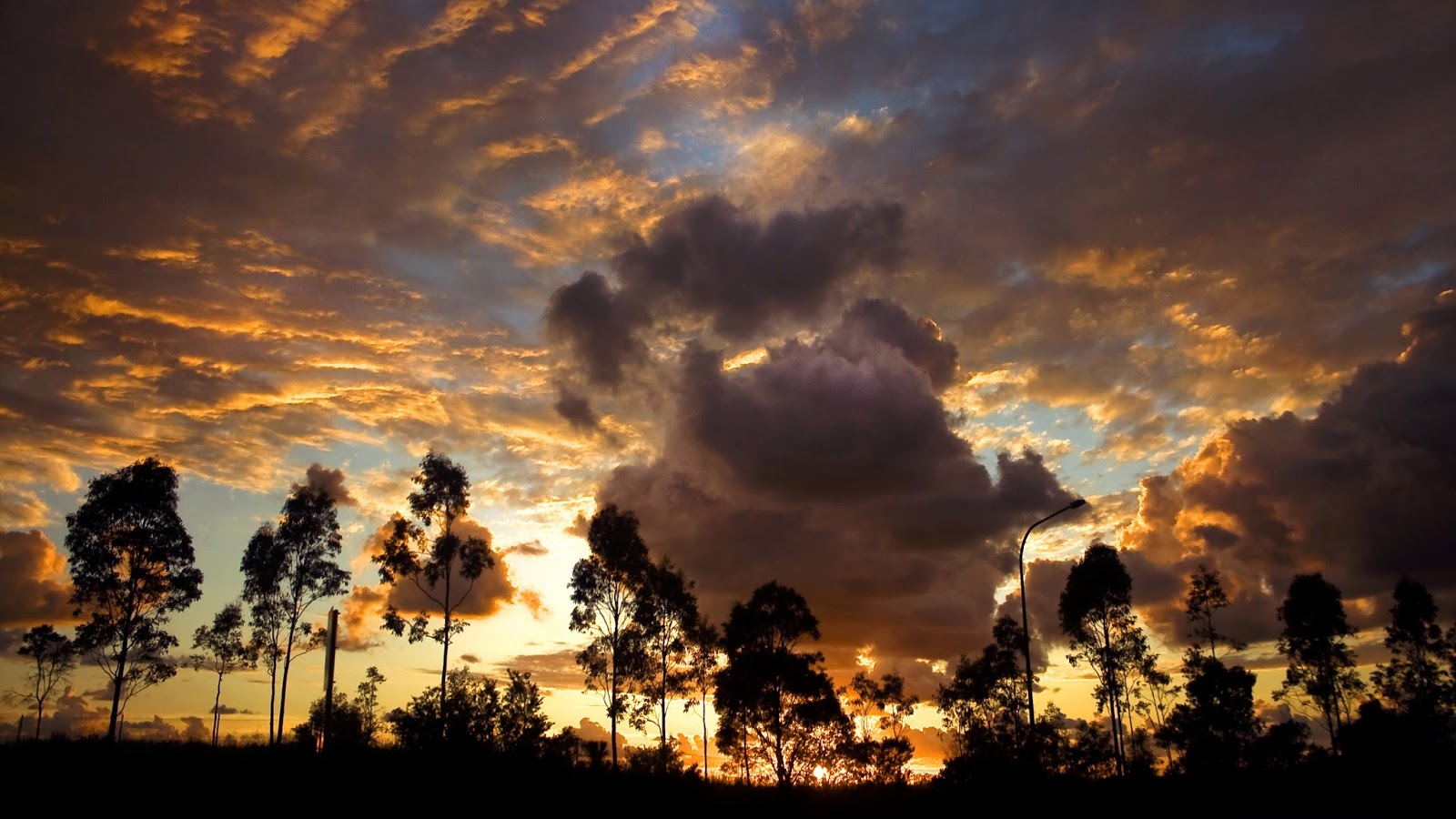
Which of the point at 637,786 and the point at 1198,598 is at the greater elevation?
the point at 1198,598

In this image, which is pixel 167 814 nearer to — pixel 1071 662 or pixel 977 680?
pixel 1071 662

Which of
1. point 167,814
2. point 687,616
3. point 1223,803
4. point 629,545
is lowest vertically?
point 1223,803

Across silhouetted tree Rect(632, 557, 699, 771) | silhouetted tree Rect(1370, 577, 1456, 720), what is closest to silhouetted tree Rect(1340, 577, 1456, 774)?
silhouetted tree Rect(1370, 577, 1456, 720)

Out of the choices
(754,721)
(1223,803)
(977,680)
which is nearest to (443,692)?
(754,721)

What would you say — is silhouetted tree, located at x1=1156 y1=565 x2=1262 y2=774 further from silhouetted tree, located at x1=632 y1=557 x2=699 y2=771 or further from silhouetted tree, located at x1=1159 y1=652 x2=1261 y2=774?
silhouetted tree, located at x1=632 y1=557 x2=699 y2=771

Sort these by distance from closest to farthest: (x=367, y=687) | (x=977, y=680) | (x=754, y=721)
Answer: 1. (x=754, y=721)
2. (x=977, y=680)
3. (x=367, y=687)

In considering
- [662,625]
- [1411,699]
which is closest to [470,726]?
[662,625]

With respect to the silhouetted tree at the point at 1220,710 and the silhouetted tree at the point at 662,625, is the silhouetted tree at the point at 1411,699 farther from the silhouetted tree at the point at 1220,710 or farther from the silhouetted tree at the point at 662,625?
the silhouetted tree at the point at 662,625

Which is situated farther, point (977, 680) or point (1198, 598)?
point (977, 680)

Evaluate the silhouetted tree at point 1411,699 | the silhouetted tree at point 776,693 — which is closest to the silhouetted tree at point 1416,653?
the silhouetted tree at point 1411,699

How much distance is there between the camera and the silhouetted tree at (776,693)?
67.9 m

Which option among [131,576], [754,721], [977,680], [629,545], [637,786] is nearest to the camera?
[637,786]

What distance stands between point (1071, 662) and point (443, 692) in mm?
45225

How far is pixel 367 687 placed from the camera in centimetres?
8794
